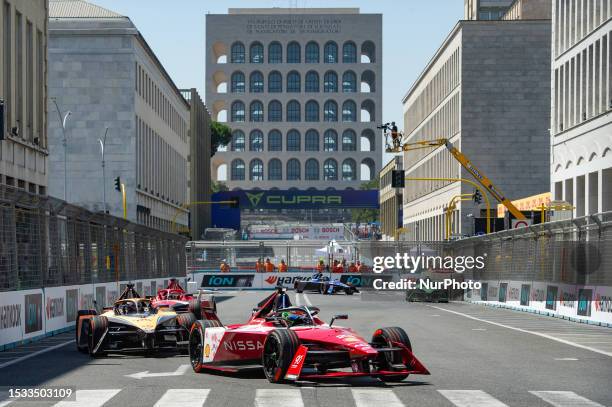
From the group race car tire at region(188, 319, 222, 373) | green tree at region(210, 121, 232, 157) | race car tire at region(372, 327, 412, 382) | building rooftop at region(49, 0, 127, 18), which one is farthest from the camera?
green tree at region(210, 121, 232, 157)

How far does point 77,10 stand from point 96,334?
7391 cm

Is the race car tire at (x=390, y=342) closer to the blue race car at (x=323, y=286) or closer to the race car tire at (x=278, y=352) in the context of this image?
the race car tire at (x=278, y=352)

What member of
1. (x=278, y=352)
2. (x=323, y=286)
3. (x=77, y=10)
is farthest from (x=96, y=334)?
(x=77, y=10)

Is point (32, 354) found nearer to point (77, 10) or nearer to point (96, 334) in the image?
point (96, 334)

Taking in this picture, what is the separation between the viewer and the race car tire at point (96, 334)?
20.2m

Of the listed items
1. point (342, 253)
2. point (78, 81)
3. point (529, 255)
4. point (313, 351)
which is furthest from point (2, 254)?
point (78, 81)

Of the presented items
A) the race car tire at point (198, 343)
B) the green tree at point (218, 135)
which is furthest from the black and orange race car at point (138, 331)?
the green tree at point (218, 135)

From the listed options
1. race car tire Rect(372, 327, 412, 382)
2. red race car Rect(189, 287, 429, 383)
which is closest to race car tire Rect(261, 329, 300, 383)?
red race car Rect(189, 287, 429, 383)

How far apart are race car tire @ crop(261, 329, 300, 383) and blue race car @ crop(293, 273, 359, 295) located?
47.9 meters

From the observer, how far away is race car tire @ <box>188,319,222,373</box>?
17.2 m

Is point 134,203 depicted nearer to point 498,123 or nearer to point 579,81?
point 498,123

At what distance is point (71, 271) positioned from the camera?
30500 millimetres

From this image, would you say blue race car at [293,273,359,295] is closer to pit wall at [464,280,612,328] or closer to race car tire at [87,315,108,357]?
pit wall at [464,280,612,328]

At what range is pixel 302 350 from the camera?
1485 cm
